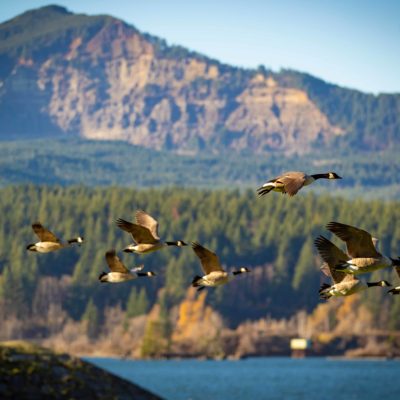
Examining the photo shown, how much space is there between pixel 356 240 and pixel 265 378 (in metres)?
120

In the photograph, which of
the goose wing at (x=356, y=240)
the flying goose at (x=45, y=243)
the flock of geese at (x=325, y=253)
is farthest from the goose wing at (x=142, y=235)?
the goose wing at (x=356, y=240)

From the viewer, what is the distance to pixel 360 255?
2284 cm

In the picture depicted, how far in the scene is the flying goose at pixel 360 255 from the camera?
22266 mm

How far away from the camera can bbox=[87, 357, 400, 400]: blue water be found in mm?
112688

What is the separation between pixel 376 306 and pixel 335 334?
697 centimetres

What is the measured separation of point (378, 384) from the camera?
127375mm

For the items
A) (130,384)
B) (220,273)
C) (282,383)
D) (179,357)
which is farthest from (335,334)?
(220,273)

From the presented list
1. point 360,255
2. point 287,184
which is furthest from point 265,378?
point 287,184

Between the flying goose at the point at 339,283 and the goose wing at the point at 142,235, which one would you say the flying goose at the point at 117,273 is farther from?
the flying goose at the point at 339,283

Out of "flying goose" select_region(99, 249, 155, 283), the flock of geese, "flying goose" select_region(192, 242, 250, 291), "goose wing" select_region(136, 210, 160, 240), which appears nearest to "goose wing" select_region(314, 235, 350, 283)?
the flock of geese

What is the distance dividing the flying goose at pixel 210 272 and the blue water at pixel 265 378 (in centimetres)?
7797

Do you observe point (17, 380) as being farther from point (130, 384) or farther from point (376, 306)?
point (376, 306)

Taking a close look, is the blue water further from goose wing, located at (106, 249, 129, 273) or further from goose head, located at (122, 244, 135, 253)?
goose head, located at (122, 244, 135, 253)

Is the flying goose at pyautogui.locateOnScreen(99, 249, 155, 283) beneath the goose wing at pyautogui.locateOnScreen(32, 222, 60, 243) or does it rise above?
beneath
